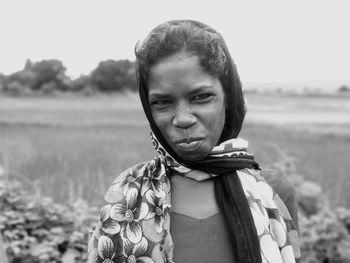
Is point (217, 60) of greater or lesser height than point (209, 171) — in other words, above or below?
above

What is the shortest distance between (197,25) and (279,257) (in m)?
0.64

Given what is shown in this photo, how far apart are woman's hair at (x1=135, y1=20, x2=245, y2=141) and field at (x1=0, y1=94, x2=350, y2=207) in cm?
184

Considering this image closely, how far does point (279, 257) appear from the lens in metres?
1.46

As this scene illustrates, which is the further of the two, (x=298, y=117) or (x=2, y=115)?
(x=298, y=117)

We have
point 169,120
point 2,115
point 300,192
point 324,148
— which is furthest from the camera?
point 2,115

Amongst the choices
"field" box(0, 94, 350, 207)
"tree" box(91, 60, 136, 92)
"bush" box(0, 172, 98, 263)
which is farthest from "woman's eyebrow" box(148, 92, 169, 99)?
"tree" box(91, 60, 136, 92)

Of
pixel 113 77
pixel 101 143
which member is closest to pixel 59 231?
pixel 101 143

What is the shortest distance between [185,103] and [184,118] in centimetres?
5

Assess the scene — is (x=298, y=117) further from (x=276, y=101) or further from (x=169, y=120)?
(x=169, y=120)

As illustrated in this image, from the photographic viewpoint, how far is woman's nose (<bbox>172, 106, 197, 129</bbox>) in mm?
1393

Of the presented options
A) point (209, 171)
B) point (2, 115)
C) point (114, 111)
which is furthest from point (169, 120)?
point (114, 111)

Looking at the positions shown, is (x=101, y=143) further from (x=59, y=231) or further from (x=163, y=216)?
(x=163, y=216)

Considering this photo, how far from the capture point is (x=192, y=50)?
142cm

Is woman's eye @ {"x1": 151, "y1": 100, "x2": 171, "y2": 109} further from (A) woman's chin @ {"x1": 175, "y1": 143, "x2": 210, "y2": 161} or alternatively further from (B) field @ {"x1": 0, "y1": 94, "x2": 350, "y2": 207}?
(B) field @ {"x1": 0, "y1": 94, "x2": 350, "y2": 207}
